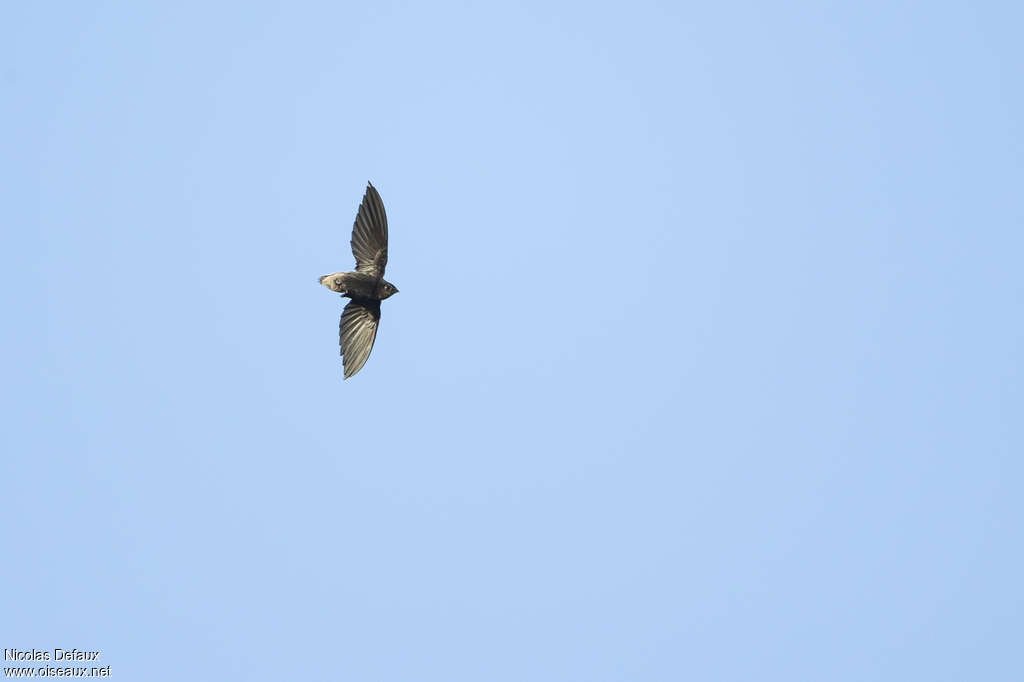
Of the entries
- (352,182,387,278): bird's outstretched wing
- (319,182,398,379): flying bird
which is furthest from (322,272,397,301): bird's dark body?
(352,182,387,278): bird's outstretched wing

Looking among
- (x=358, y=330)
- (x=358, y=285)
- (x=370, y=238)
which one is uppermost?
(x=370, y=238)

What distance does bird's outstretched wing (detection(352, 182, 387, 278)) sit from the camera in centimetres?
2886

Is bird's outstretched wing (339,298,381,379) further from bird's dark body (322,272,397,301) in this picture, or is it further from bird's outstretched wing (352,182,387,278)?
bird's outstretched wing (352,182,387,278)

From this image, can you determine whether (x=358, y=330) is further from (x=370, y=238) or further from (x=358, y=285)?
(x=370, y=238)

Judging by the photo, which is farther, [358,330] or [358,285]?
[358,330]

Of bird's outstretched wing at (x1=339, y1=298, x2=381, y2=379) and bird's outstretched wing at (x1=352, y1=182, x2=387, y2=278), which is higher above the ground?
bird's outstretched wing at (x1=352, y1=182, x2=387, y2=278)

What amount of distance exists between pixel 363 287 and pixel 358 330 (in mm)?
1474

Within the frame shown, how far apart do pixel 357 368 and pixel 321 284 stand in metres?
2.93

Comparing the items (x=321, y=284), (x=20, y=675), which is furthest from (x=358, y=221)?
(x=20, y=675)

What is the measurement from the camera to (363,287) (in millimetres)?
29328

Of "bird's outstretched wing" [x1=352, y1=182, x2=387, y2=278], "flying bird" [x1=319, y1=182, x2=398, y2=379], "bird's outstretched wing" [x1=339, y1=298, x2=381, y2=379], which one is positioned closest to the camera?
"bird's outstretched wing" [x1=352, y1=182, x2=387, y2=278]

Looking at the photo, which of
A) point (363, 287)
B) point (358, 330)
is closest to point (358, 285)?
point (363, 287)

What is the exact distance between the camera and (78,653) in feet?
104

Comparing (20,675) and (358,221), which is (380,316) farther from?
(20,675)
